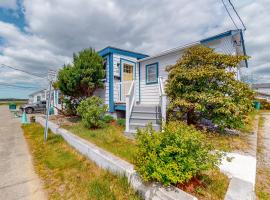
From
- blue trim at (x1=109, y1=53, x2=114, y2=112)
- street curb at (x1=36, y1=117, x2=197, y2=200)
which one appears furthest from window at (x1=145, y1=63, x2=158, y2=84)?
street curb at (x1=36, y1=117, x2=197, y2=200)

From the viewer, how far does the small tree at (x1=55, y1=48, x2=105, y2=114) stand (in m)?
7.90

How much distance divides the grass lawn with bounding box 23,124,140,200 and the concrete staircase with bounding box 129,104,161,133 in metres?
2.23

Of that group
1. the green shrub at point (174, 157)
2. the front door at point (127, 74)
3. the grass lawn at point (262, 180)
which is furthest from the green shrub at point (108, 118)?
the grass lawn at point (262, 180)

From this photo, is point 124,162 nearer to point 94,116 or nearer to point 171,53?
point 94,116

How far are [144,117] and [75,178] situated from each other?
329 cm

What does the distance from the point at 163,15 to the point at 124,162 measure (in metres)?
5.88

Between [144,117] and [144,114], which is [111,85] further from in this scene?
[144,117]

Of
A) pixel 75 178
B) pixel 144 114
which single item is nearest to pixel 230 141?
pixel 144 114

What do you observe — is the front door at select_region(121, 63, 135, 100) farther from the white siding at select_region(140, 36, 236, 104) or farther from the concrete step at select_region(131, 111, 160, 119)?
the concrete step at select_region(131, 111, 160, 119)

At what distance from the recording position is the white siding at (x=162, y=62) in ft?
20.7

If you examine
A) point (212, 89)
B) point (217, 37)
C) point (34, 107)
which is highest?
point (217, 37)

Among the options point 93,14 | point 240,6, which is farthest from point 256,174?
point 93,14

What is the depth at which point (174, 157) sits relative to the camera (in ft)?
7.38

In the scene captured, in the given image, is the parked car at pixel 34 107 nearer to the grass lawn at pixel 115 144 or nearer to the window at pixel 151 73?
the window at pixel 151 73
